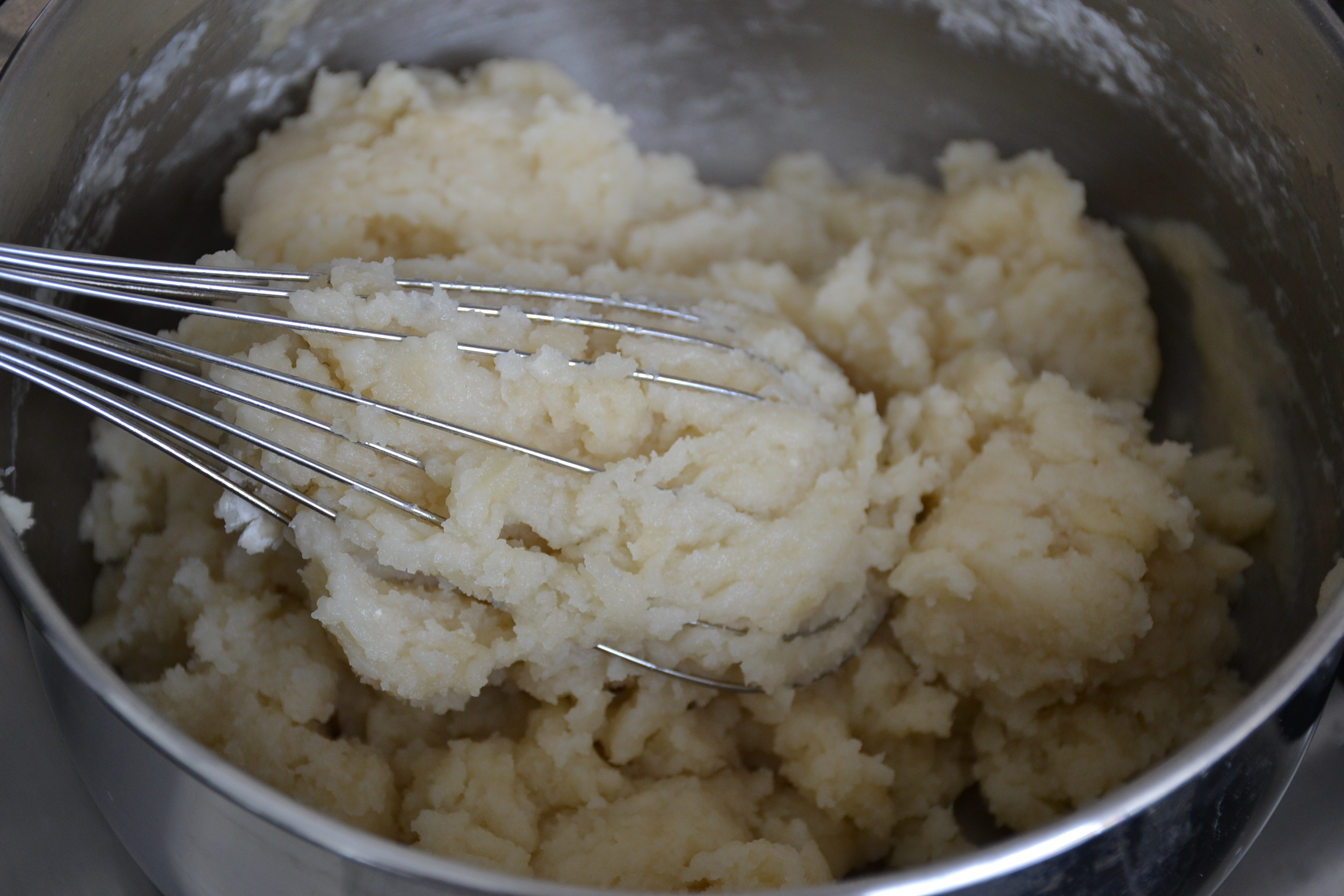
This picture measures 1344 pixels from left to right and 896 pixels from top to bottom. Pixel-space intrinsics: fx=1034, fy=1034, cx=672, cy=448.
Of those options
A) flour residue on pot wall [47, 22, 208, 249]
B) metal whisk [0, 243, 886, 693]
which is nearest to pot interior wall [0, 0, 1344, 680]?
flour residue on pot wall [47, 22, 208, 249]

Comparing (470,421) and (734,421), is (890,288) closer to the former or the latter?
(734,421)

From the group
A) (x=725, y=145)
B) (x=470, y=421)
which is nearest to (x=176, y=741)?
(x=470, y=421)

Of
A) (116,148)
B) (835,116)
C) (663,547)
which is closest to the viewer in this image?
(663,547)

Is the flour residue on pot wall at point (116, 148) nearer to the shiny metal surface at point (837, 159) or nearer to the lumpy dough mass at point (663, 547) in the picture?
the shiny metal surface at point (837, 159)

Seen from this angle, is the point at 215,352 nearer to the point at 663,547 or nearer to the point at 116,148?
the point at 116,148

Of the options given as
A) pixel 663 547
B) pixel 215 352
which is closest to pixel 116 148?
pixel 215 352

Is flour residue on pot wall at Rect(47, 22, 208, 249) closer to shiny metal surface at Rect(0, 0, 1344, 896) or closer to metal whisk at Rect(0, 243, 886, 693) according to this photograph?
shiny metal surface at Rect(0, 0, 1344, 896)
